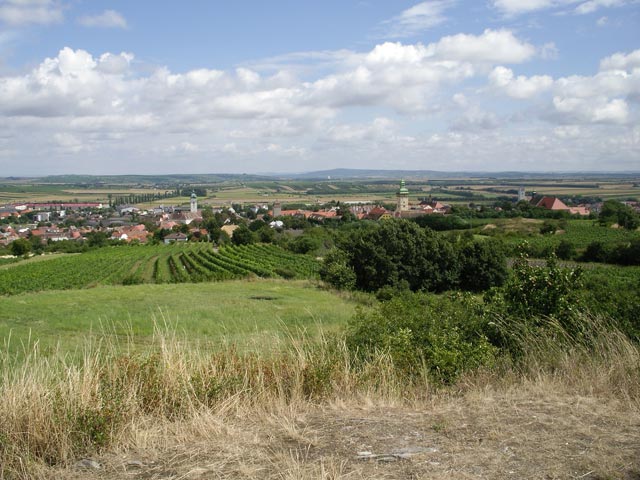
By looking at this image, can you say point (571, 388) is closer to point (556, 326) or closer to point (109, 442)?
point (556, 326)

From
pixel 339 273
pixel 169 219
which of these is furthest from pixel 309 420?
pixel 169 219

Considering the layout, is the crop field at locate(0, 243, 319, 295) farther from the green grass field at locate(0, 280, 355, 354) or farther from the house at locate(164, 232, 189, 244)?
the house at locate(164, 232, 189, 244)

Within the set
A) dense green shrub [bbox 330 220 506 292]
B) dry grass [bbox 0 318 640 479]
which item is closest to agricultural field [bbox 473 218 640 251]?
dense green shrub [bbox 330 220 506 292]

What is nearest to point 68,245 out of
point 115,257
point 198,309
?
point 115,257

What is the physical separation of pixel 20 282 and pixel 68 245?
46.1 metres

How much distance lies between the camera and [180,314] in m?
19.5

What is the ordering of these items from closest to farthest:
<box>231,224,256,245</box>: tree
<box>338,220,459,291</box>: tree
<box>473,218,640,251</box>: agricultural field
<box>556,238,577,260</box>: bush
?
1. <box>338,220,459,291</box>: tree
2. <box>556,238,577,260</box>: bush
3. <box>473,218,640,251</box>: agricultural field
4. <box>231,224,256,245</box>: tree

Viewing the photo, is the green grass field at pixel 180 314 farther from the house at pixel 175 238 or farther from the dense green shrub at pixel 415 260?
the house at pixel 175 238

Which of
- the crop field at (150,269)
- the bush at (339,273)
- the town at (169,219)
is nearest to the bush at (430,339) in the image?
the bush at (339,273)

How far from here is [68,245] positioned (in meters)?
84.3

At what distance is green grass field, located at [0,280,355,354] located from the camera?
1298 centimetres

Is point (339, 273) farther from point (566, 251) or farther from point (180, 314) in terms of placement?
point (566, 251)

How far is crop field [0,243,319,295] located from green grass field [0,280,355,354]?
9094 millimetres

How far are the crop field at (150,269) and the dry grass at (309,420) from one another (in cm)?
3768
